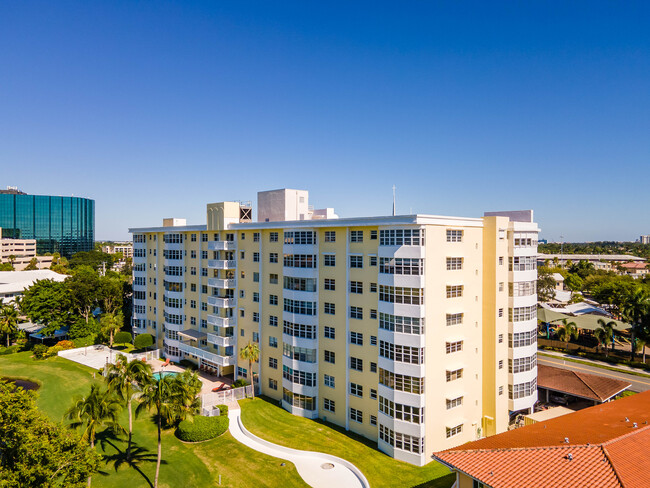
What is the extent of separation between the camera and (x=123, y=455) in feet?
132

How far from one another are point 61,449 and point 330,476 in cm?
2216

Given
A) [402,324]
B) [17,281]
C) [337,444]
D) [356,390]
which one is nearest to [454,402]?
[402,324]

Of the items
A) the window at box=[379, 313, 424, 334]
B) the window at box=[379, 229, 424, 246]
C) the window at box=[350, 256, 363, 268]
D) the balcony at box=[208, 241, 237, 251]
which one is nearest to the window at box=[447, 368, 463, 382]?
the window at box=[379, 313, 424, 334]

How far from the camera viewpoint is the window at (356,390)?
43.2m

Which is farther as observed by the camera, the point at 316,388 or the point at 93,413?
the point at 316,388

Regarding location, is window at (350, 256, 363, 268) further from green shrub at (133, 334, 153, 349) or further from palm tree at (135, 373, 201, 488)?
green shrub at (133, 334, 153, 349)

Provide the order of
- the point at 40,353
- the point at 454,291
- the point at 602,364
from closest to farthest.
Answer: the point at 454,291 → the point at 602,364 → the point at 40,353

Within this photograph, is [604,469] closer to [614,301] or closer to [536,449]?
[536,449]

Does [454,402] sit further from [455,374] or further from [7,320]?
[7,320]

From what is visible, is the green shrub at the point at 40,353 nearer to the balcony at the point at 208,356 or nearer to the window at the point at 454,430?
the balcony at the point at 208,356

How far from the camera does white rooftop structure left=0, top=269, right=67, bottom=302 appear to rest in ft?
345

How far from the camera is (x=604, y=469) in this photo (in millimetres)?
21578

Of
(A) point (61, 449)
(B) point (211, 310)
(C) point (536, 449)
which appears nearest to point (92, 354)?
(B) point (211, 310)

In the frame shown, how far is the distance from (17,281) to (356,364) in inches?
4562
